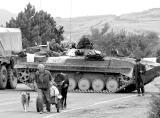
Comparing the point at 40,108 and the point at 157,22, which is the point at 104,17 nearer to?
the point at 157,22

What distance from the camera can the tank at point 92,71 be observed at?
30.9 meters

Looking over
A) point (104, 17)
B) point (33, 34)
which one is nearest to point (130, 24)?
point (104, 17)

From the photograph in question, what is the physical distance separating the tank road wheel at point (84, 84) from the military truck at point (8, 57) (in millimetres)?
3373

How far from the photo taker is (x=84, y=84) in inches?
1254

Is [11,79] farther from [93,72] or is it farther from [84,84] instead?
[93,72]

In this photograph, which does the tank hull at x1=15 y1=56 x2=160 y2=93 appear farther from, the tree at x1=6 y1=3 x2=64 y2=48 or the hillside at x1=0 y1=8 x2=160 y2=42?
the hillside at x1=0 y1=8 x2=160 y2=42

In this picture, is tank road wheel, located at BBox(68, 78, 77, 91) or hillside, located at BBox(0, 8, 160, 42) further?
hillside, located at BBox(0, 8, 160, 42)

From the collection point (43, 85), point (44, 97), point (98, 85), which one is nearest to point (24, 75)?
point (98, 85)

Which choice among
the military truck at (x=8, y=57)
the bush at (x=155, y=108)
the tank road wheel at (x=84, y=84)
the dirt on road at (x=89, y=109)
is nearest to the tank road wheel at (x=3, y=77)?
the military truck at (x=8, y=57)

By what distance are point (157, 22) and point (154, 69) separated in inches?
5512

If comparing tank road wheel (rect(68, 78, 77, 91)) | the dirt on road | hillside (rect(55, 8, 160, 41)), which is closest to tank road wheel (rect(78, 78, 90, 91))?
tank road wheel (rect(68, 78, 77, 91))

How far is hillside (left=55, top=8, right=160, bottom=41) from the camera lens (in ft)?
503

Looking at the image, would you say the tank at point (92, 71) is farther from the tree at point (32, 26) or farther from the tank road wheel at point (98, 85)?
the tree at point (32, 26)

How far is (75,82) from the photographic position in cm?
3206
